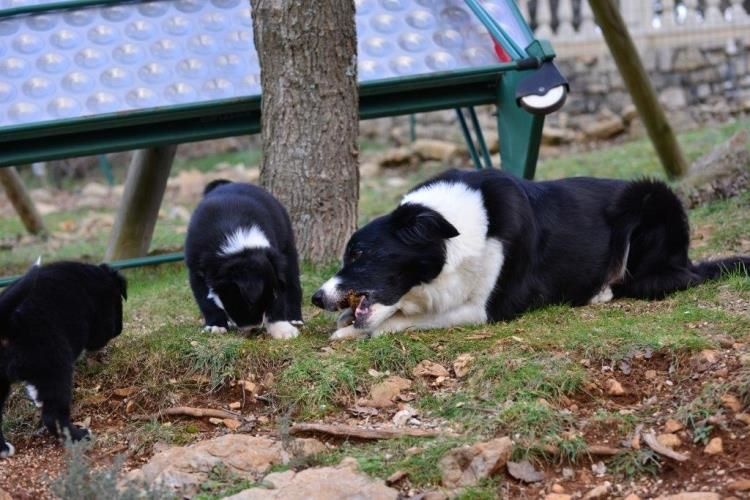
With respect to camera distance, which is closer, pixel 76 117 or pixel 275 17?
pixel 275 17

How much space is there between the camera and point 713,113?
1669cm

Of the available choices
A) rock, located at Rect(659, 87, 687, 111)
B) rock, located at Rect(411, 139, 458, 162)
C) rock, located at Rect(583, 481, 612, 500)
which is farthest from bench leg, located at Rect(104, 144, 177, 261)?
rock, located at Rect(659, 87, 687, 111)

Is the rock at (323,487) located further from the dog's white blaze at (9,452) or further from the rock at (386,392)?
the dog's white blaze at (9,452)

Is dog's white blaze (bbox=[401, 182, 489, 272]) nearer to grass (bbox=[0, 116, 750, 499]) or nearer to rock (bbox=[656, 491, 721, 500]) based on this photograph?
grass (bbox=[0, 116, 750, 499])

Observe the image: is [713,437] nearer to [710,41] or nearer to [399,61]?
[399,61]

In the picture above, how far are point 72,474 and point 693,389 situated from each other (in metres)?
2.66

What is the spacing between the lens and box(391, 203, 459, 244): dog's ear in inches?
233

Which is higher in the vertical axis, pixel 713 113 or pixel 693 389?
pixel 693 389

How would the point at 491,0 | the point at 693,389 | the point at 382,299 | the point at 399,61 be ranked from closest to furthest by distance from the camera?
the point at 693,389 < the point at 382,299 < the point at 399,61 < the point at 491,0

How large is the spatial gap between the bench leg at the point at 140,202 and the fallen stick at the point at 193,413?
4295mm

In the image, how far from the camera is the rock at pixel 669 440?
4.51m

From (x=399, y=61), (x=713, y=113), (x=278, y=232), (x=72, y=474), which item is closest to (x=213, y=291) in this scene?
(x=278, y=232)

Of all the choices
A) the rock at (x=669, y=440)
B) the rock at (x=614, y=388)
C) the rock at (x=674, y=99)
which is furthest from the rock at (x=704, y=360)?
the rock at (x=674, y=99)

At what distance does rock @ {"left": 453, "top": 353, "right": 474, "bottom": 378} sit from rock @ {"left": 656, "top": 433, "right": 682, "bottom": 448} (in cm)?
110
